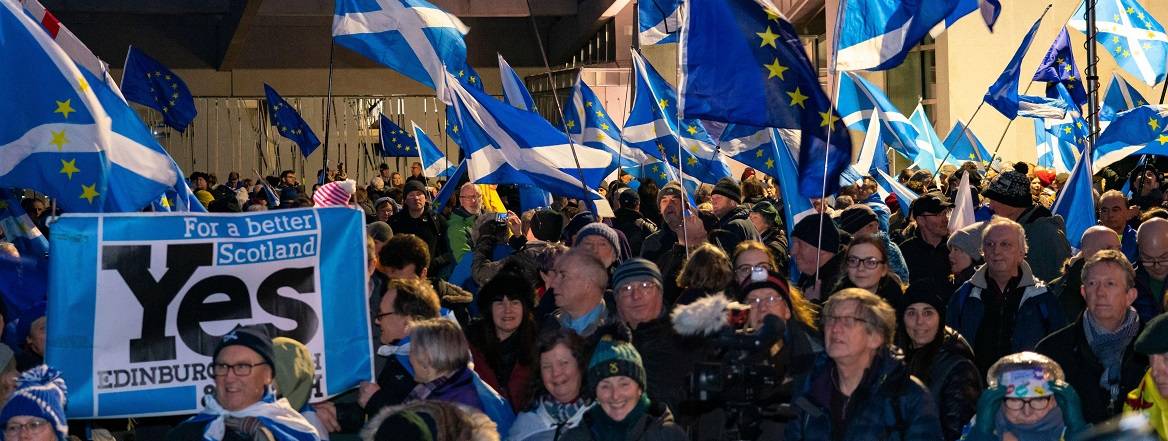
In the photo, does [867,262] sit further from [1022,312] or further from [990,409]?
[990,409]

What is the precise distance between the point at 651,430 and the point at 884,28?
16.0ft

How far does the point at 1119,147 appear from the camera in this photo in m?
14.7

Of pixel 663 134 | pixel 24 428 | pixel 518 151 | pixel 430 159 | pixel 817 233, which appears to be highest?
pixel 430 159

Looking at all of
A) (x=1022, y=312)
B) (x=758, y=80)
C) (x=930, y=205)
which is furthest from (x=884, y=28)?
(x=1022, y=312)

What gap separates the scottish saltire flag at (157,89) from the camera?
1978cm

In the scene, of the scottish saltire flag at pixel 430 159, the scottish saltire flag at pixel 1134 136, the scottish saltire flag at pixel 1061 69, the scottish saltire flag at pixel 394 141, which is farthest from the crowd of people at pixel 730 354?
the scottish saltire flag at pixel 394 141

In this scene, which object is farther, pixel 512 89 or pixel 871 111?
pixel 871 111

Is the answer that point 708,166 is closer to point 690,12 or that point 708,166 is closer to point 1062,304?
point 690,12

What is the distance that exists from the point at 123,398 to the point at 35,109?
2.43 meters

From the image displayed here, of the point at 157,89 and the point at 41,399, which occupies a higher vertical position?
the point at 157,89

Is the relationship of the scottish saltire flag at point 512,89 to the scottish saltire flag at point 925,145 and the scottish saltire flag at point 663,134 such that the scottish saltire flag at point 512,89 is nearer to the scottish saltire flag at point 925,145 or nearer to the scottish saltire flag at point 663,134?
the scottish saltire flag at point 663,134

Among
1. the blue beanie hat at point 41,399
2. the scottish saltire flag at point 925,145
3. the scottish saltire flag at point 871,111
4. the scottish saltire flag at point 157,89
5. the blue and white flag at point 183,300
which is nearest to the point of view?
the blue beanie hat at point 41,399

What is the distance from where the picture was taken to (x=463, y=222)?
1312cm

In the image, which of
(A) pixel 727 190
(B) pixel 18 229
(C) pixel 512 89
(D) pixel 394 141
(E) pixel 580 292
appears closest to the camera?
(E) pixel 580 292
